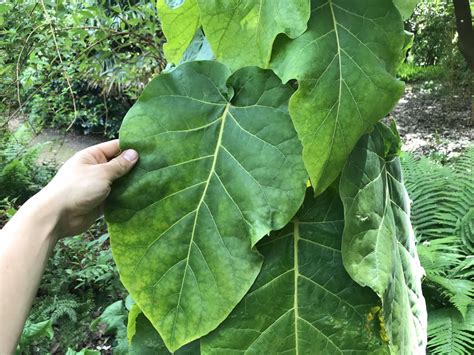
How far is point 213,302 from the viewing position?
519 mm

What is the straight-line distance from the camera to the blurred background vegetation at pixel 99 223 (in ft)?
7.39

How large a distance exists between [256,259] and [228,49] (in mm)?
225

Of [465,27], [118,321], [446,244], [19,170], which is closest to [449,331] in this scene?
[446,244]

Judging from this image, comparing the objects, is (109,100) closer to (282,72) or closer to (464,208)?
(464,208)

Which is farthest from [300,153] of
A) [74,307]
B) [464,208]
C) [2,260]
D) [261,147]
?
[464,208]

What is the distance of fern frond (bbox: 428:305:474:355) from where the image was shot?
219 cm

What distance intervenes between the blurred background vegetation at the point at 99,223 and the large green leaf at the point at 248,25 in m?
1.36

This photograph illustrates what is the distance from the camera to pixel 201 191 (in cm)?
53

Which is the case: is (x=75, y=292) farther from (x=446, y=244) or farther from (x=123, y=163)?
(x=123, y=163)

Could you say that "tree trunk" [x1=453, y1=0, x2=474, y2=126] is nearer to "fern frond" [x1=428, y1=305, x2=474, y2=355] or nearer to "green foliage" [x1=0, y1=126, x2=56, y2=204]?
"fern frond" [x1=428, y1=305, x2=474, y2=355]

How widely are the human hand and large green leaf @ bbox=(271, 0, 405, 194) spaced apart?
0.77ft

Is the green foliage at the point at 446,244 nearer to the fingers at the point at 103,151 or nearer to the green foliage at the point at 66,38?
the green foliage at the point at 66,38

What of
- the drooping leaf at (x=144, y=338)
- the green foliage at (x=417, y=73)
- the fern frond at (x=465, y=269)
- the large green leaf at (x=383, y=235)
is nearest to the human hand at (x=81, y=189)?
the drooping leaf at (x=144, y=338)

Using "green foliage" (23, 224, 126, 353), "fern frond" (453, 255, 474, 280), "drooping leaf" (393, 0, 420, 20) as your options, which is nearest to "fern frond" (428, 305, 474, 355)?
"fern frond" (453, 255, 474, 280)
